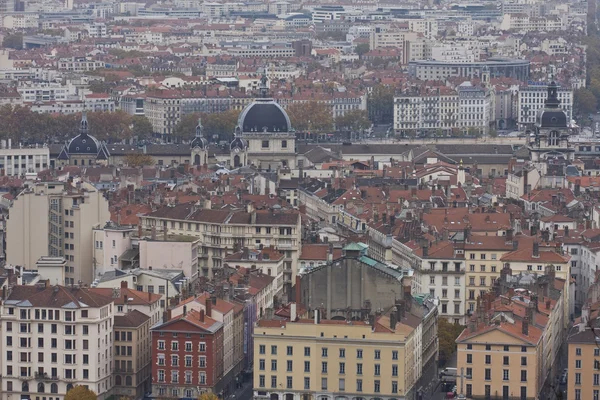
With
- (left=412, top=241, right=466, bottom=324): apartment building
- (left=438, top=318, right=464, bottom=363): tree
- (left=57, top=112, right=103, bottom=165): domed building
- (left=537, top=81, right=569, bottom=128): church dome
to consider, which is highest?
(left=537, top=81, right=569, bottom=128): church dome

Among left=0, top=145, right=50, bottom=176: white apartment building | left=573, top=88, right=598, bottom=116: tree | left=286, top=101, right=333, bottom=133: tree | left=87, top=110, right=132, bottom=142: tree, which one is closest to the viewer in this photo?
left=0, top=145, right=50, bottom=176: white apartment building

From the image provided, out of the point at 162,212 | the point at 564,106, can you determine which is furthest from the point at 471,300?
the point at 564,106

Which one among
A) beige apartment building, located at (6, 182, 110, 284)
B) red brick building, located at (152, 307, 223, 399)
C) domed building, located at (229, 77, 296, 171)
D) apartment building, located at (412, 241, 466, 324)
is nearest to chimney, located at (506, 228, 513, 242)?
apartment building, located at (412, 241, 466, 324)

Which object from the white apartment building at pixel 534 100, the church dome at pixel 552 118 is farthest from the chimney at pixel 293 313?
the white apartment building at pixel 534 100

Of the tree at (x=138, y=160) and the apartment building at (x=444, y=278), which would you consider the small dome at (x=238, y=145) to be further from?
the apartment building at (x=444, y=278)

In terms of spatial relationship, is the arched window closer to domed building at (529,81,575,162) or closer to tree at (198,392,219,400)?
domed building at (529,81,575,162)

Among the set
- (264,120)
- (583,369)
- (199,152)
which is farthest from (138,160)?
(583,369)
